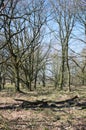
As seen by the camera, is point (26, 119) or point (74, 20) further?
point (74, 20)

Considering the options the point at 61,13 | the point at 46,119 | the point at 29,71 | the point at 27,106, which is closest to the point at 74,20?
the point at 61,13

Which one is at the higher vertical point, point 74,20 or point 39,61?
point 74,20

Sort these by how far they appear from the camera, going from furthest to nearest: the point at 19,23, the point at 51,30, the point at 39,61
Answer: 1. the point at 39,61
2. the point at 51,30
3. the point at 19,23

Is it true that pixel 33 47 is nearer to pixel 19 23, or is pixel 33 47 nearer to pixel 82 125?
pixel 19 23

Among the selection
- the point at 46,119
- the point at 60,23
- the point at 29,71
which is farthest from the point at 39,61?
the point at 46,119

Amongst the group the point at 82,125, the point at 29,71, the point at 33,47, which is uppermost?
the point at 33,47

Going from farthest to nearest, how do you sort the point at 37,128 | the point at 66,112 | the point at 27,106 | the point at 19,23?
1. the point at 19,23
2. the point at 27,106
3. the point at 66,112
4. the point at 37,128

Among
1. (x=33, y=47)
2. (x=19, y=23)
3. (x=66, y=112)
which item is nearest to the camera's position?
(x=66, y=112)

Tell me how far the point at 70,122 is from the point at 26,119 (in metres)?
1.43

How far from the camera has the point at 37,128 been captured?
8.51m

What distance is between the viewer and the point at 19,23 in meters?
29.1

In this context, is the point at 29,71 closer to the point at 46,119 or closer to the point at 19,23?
the point at 19,23

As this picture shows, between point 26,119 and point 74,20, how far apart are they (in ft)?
72.9

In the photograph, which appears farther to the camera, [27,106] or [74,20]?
[74,20]
